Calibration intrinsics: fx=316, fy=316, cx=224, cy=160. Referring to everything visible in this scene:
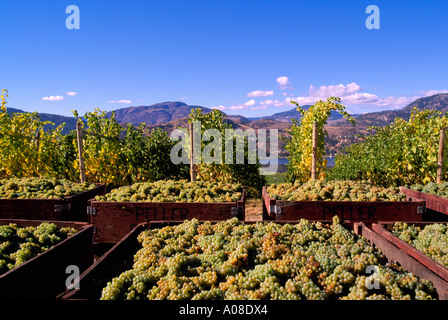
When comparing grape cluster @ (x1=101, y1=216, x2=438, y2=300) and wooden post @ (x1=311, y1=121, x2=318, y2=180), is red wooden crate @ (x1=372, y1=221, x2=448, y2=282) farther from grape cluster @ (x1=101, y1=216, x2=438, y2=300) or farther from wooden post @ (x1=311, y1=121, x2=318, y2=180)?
wooden post @ (x1=311, y1=121, x2=318, y2=180)

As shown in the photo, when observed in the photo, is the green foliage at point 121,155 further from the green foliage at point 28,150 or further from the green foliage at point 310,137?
the green foliage at point 310,137

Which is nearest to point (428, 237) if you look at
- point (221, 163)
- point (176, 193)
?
point (176, 193)

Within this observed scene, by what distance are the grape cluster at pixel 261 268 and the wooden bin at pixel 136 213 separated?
4.56 ft

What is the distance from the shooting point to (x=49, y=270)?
310 centimetres

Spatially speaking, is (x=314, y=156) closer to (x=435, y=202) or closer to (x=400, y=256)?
(x=435, y=202)

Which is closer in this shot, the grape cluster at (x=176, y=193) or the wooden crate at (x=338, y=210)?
the wooden crate at (x=338, y=210)

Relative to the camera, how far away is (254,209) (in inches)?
392

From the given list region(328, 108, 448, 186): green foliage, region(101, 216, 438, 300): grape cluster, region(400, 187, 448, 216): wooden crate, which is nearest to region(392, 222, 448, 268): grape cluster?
region(101, 216, 438, 300): grape cluster

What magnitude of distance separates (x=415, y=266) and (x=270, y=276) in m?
1.30

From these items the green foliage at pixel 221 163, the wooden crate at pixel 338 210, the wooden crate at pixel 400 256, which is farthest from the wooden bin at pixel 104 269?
the green foliage at pixel 221 163

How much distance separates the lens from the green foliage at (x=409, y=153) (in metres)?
8.73

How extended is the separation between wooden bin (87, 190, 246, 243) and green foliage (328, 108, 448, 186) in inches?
243

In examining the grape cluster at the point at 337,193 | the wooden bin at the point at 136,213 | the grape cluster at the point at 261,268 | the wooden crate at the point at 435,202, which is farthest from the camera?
the wooden crate at the point at 435,202
